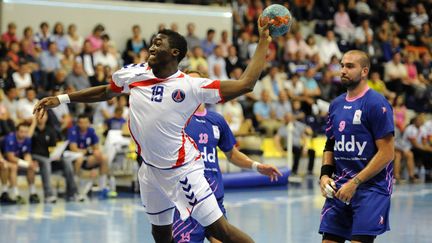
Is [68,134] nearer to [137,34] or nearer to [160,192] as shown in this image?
[137,34]

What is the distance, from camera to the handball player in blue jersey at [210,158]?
7.64 metres

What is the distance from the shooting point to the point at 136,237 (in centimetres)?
1112

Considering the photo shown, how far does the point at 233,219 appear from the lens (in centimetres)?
1294

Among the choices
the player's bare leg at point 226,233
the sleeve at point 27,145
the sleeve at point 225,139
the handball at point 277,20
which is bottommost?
the sleeve at point 27,145

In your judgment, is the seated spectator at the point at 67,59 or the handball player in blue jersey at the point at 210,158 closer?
the handball player in blue jersey at the point at 210,158

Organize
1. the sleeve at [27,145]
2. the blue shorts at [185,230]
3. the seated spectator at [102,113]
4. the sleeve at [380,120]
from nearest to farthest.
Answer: the sleeve at [380,120] → the blue shorts at [185,230] → the sleeve at [27,145] → the seated spectator at [102,113]

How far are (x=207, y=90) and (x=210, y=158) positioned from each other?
1482 millimetres

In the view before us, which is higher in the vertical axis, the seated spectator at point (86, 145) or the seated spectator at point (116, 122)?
the seated spectator at point (116, 122)

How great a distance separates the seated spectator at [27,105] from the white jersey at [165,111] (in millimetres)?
9956

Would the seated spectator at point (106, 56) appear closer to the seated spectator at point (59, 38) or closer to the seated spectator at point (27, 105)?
the seated spectator at point (59, 38)

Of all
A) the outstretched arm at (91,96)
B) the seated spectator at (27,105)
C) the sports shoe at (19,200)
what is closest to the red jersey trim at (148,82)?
the outstretched arm at (91,96)

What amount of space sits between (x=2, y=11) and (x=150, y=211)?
47.2 ft

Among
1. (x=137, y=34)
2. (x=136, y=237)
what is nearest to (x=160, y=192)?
(x=136, y=237)

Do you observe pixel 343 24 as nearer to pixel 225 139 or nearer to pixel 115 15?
pixel 115 15
